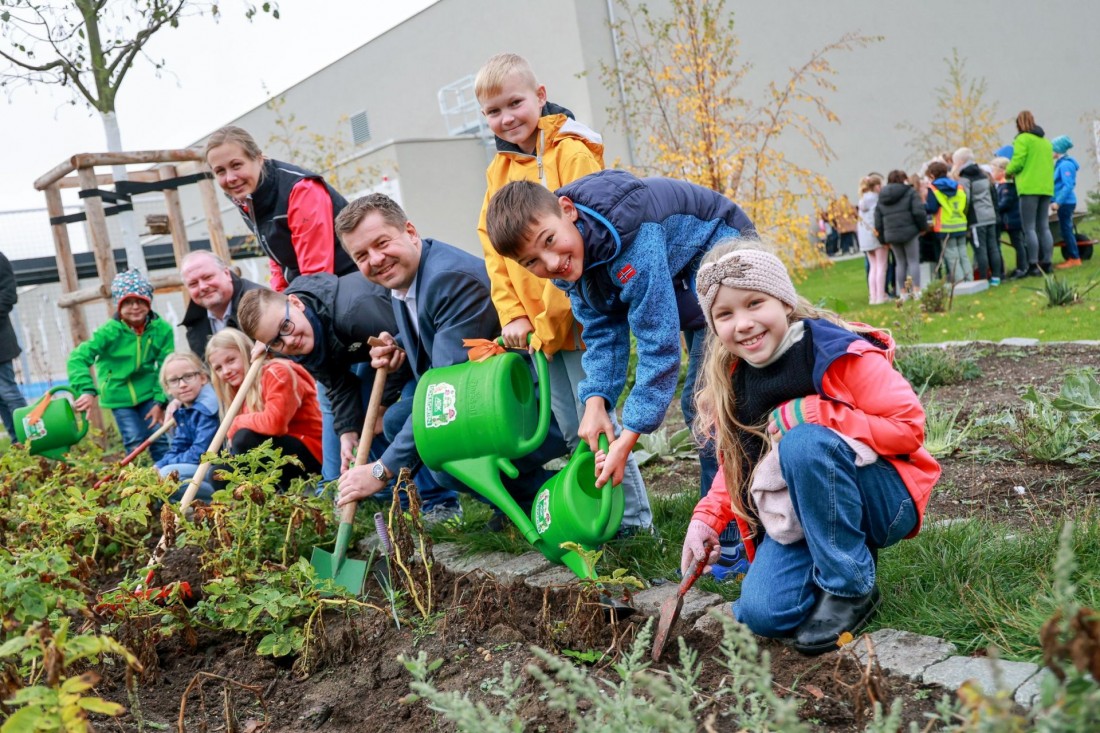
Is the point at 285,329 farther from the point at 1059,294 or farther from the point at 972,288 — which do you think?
the point at 972,288

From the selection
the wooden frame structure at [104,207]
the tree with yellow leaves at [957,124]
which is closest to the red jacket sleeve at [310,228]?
the wooden frame structure at [104,207]

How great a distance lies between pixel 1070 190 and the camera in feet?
30.6

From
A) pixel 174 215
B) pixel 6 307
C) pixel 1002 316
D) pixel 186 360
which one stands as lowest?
pixel 1002 316

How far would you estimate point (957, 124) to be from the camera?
61.4ft

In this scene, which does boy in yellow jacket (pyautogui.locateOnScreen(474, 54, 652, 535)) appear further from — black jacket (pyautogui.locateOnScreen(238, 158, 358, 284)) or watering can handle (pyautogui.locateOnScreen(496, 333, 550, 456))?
black jacket (pyautogui.locateOnScreen(238, 158, 358, 284))

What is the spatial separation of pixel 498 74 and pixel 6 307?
5.79m

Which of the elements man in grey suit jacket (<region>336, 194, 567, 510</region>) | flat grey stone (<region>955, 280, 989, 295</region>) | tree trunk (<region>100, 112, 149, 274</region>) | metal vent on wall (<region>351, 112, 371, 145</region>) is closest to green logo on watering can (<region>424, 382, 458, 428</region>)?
man in grey suit jacket (<region>336, 194, 567, 510</region>)

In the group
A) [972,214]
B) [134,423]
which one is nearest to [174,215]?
[134,423]

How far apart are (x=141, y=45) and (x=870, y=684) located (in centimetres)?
666

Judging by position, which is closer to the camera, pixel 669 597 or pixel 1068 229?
pixel 669 597

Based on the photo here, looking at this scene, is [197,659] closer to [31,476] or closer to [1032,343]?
[31,476]

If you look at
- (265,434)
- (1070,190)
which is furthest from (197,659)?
(1070,190)

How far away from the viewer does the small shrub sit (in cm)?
474

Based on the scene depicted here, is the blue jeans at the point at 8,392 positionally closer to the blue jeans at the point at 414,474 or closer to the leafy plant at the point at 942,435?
the blue jeans at the point at 414,474
